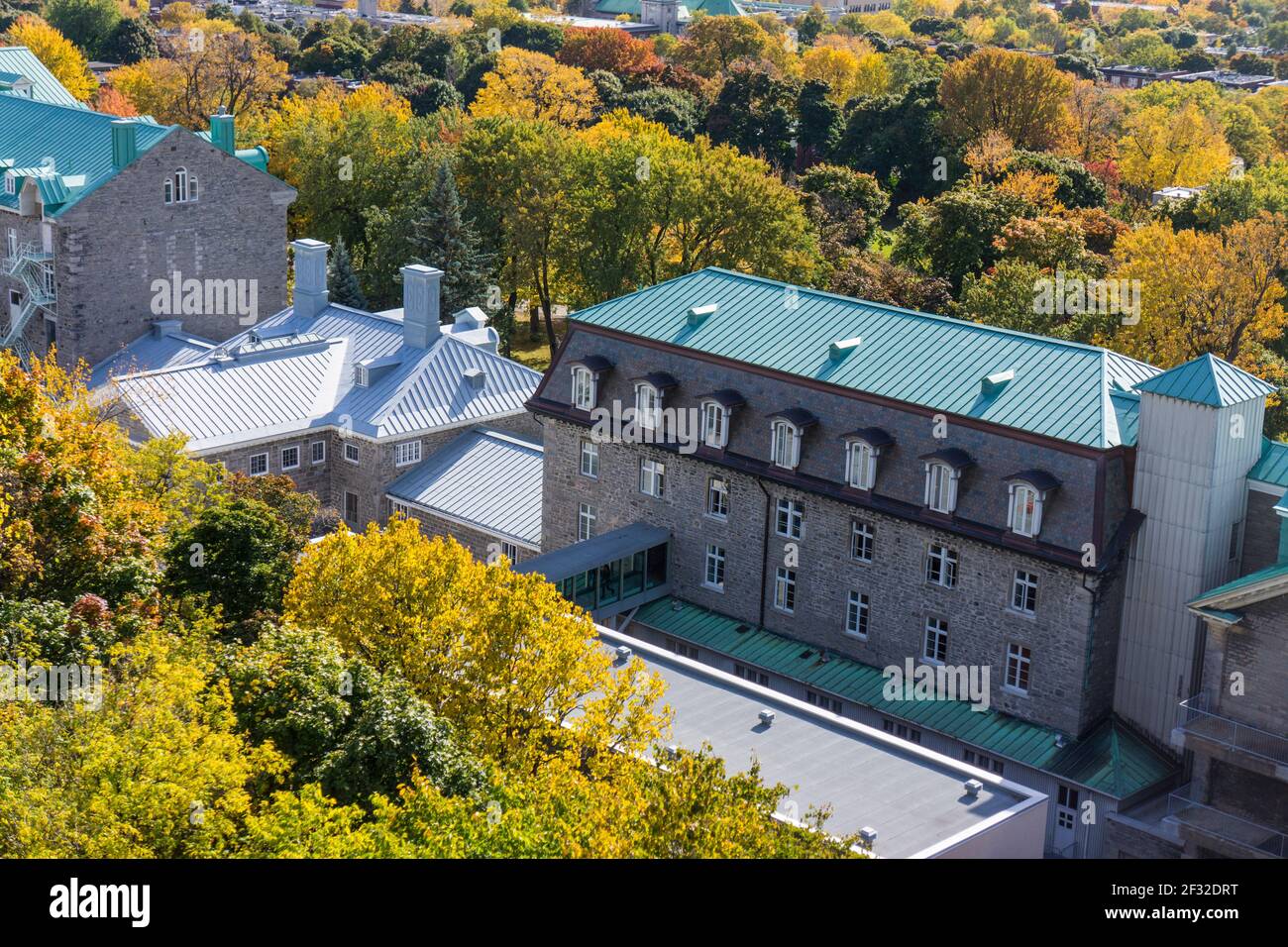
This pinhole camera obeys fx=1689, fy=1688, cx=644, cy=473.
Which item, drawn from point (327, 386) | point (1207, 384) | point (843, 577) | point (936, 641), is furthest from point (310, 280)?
point (1207, 384)

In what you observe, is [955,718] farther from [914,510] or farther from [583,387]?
[583,387]

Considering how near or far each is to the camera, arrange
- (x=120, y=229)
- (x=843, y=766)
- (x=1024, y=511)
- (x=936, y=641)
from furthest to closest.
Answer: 1. (x=120, y=229)
2. (x=936, y=641)
3. (x=1024, y=511)
4. (x=843, y=766)

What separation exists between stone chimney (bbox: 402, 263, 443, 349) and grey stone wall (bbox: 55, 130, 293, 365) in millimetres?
13508

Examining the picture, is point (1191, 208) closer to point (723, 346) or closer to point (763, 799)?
point (723, 346)

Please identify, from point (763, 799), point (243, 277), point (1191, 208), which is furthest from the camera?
point (1191, 208)

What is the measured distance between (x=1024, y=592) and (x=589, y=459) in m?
15.9

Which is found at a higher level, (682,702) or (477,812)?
(477,812)

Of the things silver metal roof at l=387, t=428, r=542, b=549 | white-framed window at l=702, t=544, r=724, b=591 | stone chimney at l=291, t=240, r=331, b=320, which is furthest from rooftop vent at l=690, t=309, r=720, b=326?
stone chimney at l=291, t=240, r=331, b=320

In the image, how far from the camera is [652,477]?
52.6m

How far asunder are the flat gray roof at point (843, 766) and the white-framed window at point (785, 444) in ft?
24.2

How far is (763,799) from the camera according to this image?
1099 inches
